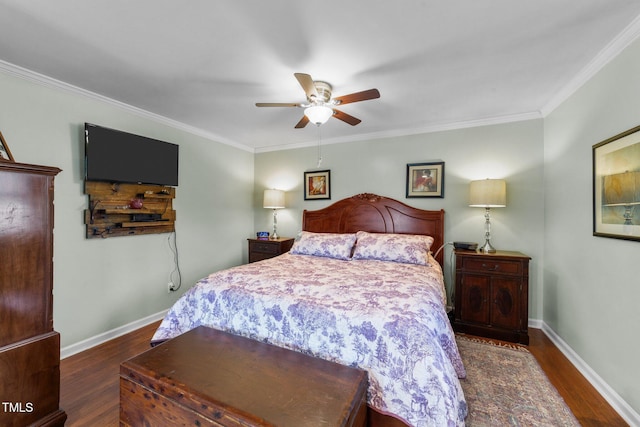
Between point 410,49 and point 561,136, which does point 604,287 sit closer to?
point 561,136

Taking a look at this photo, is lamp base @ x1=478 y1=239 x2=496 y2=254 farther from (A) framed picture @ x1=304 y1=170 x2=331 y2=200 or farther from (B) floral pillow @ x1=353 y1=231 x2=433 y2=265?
(A) framed picture @ x1=304 y1=170 x2=331 y2=200

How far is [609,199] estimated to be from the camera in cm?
190

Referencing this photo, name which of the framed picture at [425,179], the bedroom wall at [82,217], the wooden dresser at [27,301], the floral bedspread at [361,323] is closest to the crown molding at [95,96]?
the bedroom wall at [82,217]

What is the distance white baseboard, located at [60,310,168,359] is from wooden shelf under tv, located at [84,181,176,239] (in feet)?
3.21

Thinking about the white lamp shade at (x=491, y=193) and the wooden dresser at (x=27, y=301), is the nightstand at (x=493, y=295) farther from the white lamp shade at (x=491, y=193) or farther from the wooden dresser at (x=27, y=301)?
the wooden dresser at (x=27, y=301)

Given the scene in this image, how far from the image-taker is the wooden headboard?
3.39 meters

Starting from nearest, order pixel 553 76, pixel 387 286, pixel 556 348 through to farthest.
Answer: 1. pixel 387 286
2. pixel 553 76
3. pixel 556 348

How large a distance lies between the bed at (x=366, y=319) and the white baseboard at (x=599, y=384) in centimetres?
91

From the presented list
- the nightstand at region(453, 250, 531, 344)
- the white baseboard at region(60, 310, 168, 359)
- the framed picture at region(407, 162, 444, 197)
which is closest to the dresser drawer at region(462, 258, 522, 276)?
the nightstand at region(453, 250, 531, 344)

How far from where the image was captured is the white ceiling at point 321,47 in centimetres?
151

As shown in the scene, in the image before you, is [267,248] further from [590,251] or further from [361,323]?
[590,251]

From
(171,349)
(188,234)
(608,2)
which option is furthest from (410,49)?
(188,234)

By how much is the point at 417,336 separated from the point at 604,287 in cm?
165

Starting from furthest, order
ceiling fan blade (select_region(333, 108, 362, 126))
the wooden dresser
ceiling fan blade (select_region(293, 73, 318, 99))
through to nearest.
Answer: ceiling fan blade (select_region(333, 108, 362, 126)) < ceiling fan blade (select_region(293, 73, 318, 99)) < the wooden dresser
